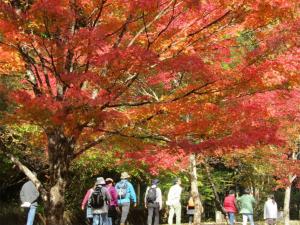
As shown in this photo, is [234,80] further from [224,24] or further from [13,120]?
[13,120]

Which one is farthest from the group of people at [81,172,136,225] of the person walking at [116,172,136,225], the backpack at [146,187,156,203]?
the backpack at [146,187,156,203]

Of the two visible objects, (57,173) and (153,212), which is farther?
(153,212)

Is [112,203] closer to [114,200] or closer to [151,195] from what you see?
[114,200]

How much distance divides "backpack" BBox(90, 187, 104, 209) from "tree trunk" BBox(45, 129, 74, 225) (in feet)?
8.44

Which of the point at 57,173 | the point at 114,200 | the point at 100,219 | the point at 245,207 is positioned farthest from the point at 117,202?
the point at 245,207

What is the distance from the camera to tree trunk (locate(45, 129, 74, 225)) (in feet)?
27.0

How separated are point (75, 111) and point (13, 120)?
1270 mm

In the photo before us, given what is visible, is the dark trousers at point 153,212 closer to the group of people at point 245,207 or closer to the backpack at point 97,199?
the backpack at point 97,199

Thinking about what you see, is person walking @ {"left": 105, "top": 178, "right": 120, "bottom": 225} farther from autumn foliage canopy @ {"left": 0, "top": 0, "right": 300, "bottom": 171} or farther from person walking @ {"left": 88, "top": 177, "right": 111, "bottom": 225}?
autumn foliage canopy @ {"left": 0, "top": 0, "right": 300, "bottom": 171}

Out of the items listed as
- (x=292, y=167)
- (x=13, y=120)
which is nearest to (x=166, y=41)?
(x=13, y=120)

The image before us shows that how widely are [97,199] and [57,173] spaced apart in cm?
279

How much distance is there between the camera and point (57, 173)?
832cm

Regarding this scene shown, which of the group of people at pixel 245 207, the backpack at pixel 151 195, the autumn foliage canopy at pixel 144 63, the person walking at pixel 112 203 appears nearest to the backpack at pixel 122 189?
the person walking at pixel 112 203

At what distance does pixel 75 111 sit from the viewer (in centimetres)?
705
